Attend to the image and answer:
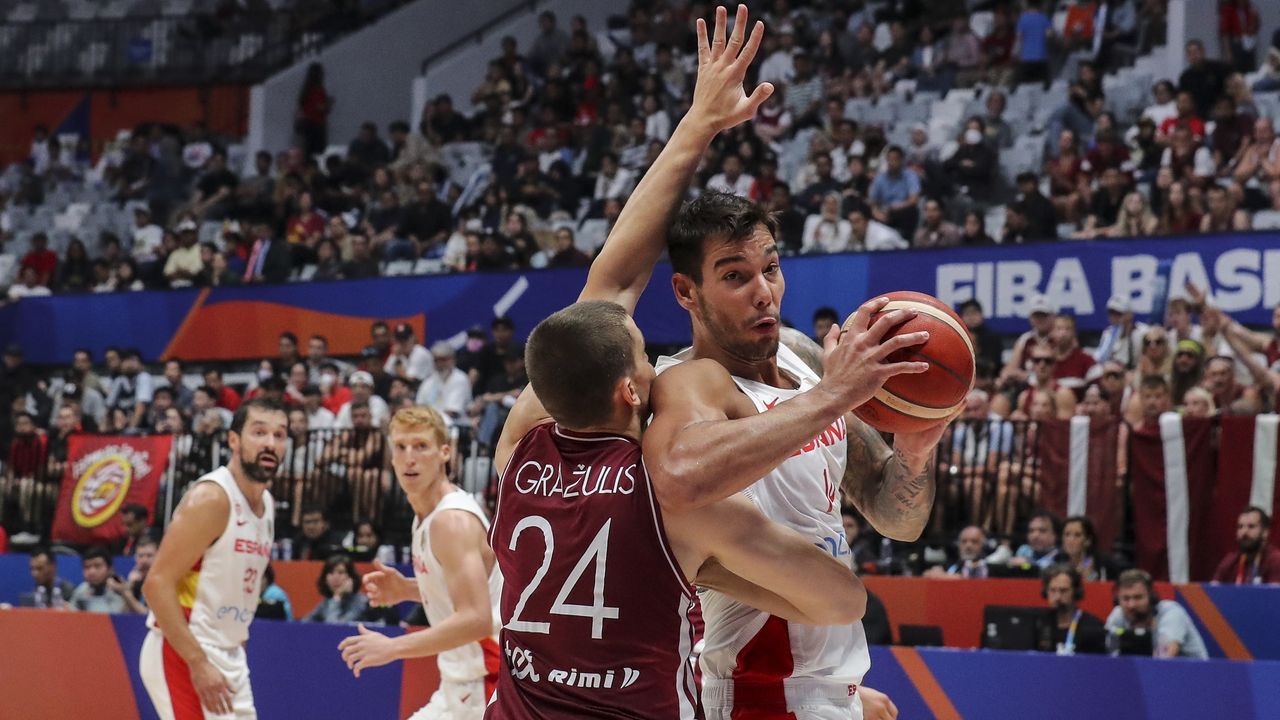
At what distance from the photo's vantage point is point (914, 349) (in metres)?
3.19

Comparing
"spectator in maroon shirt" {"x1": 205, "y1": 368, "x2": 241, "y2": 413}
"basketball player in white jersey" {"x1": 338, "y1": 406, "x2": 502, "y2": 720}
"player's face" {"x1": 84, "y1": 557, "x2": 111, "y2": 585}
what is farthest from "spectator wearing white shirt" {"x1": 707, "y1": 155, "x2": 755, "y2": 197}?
"basketball player in white jersey" {"x1": 338, "y1": 406, "x2": 502, "y2": 720}

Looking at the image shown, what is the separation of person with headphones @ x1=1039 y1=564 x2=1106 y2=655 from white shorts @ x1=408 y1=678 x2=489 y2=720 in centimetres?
369

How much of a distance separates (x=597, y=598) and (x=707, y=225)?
3.22ft

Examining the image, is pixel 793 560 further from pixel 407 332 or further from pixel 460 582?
pixel 407 332

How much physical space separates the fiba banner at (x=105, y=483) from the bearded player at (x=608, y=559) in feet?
35.4

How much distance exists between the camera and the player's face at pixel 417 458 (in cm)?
604

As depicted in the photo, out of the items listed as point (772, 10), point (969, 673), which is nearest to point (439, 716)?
point (969, 673)

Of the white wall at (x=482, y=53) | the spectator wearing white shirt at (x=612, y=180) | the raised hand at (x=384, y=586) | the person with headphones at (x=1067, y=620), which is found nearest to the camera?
the raised hand at (x=384, y=586)

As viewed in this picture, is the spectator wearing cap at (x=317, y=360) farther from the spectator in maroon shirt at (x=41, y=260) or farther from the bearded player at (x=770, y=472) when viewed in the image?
the bearded player at (x=770, y=472)

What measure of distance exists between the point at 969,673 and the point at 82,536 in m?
9.13

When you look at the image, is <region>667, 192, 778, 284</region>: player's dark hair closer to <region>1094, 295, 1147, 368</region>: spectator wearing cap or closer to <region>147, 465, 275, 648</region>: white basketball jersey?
<region>147, 465, 275, 648</region>: white basketball jersey

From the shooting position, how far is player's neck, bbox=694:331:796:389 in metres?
3.73

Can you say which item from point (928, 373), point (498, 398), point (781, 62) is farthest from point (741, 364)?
point (781, 62)

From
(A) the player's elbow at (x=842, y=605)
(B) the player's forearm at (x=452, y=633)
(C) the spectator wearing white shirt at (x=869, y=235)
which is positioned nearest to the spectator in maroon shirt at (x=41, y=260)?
(C) the spectator wearing white shirt at (x=869, y=235)
